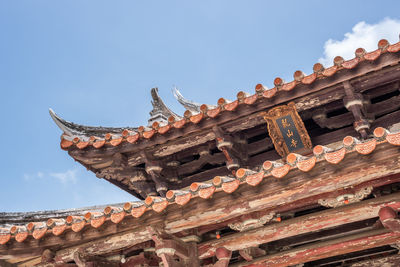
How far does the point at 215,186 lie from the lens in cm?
496

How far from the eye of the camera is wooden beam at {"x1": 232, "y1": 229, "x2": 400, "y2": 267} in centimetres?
510

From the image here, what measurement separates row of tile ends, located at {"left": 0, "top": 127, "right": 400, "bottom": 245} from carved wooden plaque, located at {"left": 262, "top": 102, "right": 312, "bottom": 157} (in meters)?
1.76

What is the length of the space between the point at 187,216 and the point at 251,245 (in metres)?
0.91

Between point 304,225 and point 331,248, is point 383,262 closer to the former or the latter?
point 331,248

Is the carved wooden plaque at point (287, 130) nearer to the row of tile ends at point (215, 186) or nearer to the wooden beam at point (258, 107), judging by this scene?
the wooden beam at point (258, 107)

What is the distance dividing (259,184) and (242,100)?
2.18 meters

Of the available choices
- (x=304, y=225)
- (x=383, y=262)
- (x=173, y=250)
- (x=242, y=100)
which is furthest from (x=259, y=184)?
(x=383, y=262)

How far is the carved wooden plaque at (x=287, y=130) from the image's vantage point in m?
6.76

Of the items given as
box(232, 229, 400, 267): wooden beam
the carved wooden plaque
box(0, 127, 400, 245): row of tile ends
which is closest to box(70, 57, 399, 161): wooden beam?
the carved wooden plaque

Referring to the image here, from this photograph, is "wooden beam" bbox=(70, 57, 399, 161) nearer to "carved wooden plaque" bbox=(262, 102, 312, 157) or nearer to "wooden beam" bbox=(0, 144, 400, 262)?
"carved wooden plaque" bbox=(262, 102, 312, 157)

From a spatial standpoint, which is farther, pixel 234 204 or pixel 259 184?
pixel 234 204

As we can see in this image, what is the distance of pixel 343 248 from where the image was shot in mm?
5223

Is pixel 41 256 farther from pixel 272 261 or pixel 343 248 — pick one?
pixel 343 248

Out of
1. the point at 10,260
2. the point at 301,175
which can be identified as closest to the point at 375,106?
the point at 301,175
